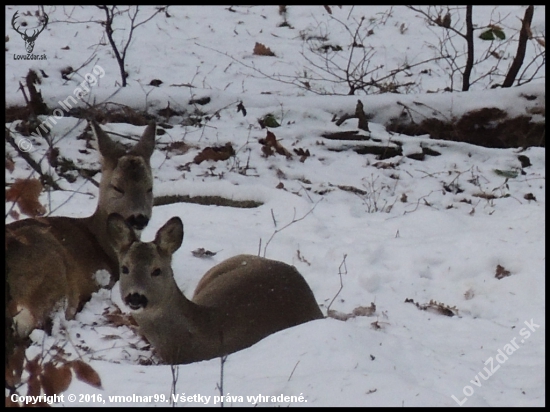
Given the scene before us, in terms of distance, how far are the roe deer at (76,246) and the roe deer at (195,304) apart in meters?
0.43

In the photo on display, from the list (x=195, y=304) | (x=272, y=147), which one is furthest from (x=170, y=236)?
(x=272, y=147)

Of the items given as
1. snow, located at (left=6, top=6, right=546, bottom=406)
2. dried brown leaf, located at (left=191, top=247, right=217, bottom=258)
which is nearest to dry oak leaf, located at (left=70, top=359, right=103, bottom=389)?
snow, located at (left=6, top=6, right=546, bottom=406)

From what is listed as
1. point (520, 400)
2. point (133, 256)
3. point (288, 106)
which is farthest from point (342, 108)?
point (520, 400)

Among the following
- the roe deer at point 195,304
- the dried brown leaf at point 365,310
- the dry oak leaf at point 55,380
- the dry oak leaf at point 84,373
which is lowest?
the dried brown leaf at point 365,310

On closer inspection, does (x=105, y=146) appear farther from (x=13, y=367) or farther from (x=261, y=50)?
(x=261, y=50)

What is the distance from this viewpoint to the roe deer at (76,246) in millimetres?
4676

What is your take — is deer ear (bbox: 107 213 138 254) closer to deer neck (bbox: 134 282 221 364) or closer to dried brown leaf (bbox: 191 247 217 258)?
deer neck (bbox: 134 282 221 364)

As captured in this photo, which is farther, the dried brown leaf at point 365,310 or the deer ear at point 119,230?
the dried brown leaf at point 365,310

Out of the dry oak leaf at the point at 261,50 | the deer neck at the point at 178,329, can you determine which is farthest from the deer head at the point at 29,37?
the deer neck at the point at 178,329

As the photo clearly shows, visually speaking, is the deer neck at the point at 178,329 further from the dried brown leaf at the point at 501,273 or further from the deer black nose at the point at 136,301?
the dried brown leaf at the point at 501,273

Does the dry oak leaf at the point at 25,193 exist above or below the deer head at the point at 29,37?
above

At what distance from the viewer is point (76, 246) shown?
549 cm

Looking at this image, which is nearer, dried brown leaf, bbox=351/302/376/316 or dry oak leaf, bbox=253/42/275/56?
dried brown leaf, bbox=351/302/376/316

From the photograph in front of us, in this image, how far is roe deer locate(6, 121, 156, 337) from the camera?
4676mm
